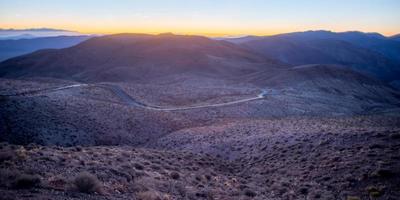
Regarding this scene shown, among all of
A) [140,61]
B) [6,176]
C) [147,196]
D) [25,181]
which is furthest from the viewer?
[140,61]

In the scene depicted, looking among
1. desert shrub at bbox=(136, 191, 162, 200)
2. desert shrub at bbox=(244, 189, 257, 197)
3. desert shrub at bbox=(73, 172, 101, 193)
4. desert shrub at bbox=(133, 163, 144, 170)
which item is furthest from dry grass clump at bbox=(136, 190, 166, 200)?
desert shrub at bbox=(244, 189, 257, 197)

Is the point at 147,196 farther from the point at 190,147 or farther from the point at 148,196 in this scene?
the point at 190,147

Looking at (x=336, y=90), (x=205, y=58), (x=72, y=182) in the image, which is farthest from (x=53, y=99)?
(x=205, y=58)

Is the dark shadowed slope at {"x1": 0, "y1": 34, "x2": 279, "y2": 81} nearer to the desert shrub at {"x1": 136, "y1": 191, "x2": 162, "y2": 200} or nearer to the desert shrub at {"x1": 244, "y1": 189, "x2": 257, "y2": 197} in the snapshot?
the desert shrub at {"x1": 244, "y1": 189, "x2": 257, "y2": 197}

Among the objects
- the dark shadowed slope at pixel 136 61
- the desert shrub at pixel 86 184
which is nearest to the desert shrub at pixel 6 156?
the desert shrub at pixel 86 184

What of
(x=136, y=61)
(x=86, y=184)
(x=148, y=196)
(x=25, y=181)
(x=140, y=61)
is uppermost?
(x=25, y=181)

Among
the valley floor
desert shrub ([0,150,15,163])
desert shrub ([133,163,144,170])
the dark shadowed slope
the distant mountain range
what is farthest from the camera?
the dark shadowed slope

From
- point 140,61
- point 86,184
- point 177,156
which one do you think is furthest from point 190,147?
point 140,61
